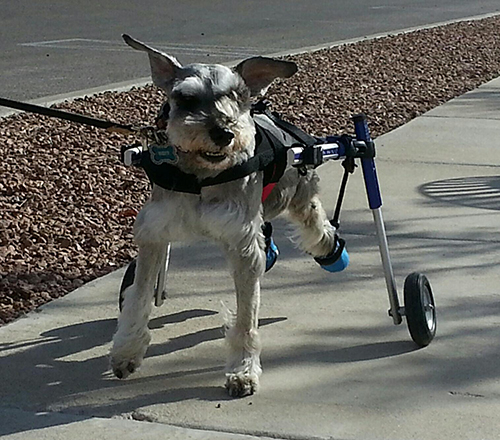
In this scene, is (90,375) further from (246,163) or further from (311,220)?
(311,220)

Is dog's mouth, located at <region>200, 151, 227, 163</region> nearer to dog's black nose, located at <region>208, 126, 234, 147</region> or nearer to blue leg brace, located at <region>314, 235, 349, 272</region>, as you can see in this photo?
dog's black nose, located at <region>208, 126, 234, 147</region>

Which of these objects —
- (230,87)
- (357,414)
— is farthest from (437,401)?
(230,87)

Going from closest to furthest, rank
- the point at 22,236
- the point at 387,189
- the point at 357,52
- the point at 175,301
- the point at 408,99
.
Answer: the point at 175,301 < the point at 22,236 < the point at 387,189 < the point at 408,99 < the point at 357,52

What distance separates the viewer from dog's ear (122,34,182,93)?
14.7ft

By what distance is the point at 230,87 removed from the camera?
438 cm

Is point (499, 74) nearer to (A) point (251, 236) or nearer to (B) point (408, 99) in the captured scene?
(B) point (408, 99)

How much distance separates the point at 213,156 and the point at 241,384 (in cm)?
96

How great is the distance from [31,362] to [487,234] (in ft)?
11.2

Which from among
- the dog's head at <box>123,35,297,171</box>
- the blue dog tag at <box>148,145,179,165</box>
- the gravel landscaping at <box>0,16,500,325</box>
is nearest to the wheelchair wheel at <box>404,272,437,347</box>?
the dog's head at <box>123,35,297,171</box>

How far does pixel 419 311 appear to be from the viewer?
505 centimetres

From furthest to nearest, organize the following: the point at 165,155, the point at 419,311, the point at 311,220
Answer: the point at 311,220 < the point at 419,311 < the point at 165,155

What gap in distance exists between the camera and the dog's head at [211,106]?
4238 mm

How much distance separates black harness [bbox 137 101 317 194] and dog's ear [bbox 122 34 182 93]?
0.27 meters

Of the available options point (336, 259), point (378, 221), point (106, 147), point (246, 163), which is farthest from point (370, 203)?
point (106, 147)
